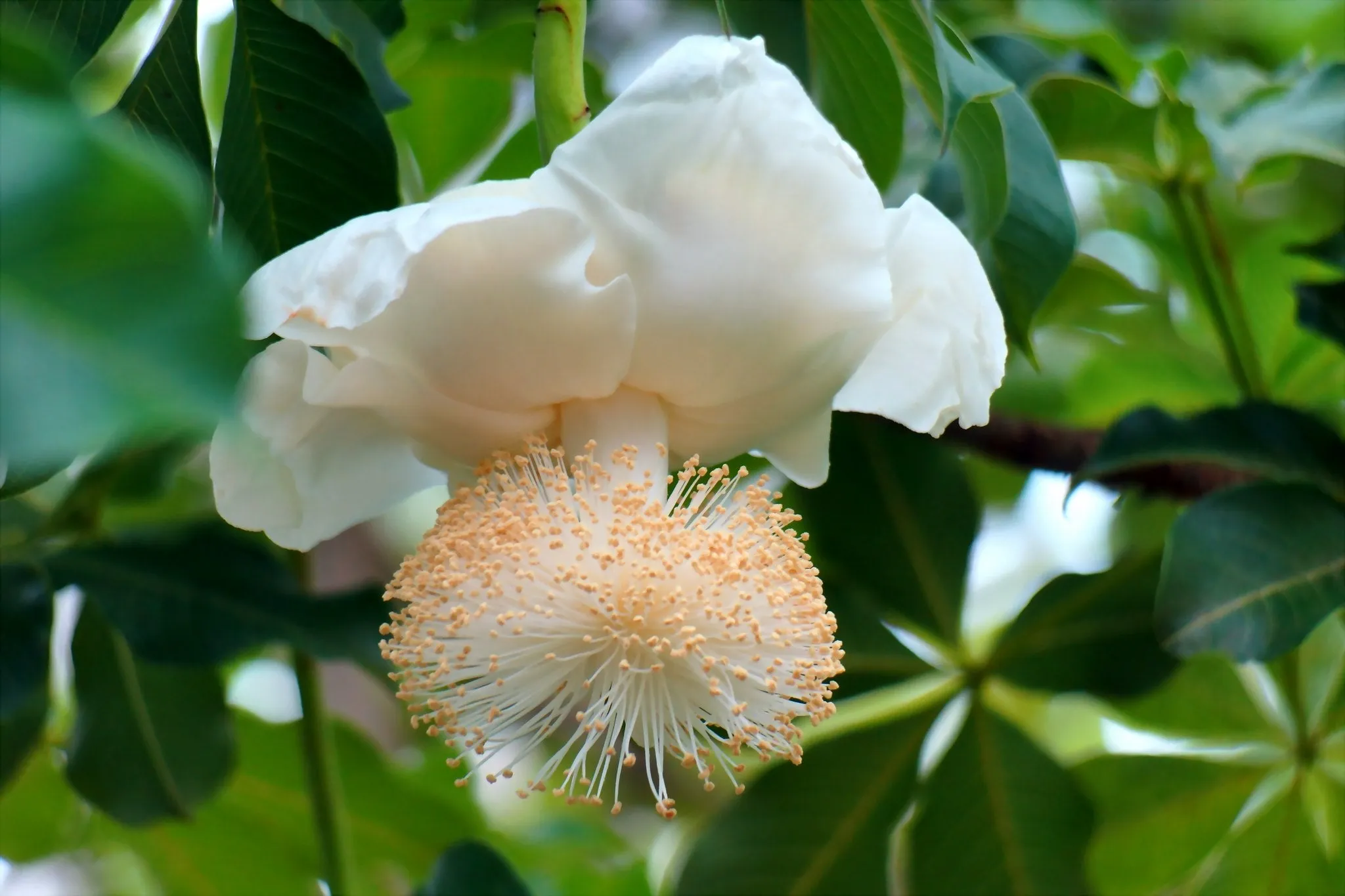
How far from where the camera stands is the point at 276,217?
67 cm

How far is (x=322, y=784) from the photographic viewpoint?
91 cm

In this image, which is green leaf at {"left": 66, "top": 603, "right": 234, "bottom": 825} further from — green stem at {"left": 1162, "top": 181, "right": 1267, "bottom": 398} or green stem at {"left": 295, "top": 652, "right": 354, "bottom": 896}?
green stem at {"left": 1162, "top": 181, "right": 1267, "bottom": 398}

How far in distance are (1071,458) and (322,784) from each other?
0.58 meters

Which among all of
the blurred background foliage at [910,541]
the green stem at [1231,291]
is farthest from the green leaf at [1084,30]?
the green stem at [1231,291]

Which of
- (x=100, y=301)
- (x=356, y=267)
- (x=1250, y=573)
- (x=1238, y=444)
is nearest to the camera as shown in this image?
(x=100, y=301)

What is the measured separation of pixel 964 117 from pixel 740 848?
53 centimetres

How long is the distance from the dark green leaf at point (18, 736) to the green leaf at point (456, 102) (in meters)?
0.49

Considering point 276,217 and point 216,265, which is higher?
point 216,265

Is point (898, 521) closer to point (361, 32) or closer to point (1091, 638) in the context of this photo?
point (1091, 638)

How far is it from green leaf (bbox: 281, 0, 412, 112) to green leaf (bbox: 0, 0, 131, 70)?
9 centimetres

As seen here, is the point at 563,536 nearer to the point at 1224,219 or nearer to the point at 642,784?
the point at 1224,219

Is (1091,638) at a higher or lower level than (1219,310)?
lower

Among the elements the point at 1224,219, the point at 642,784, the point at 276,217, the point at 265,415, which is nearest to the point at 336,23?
the point at 276,217

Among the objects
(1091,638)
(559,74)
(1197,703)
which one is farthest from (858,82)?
(1197,703)
